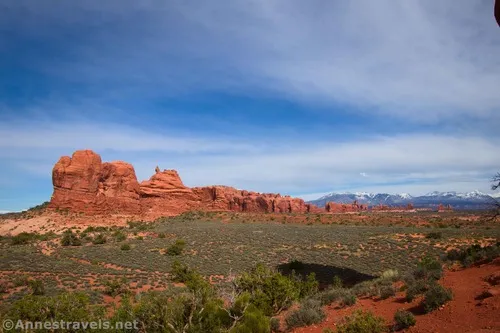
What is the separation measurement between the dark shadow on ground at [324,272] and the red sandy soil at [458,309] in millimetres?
9283

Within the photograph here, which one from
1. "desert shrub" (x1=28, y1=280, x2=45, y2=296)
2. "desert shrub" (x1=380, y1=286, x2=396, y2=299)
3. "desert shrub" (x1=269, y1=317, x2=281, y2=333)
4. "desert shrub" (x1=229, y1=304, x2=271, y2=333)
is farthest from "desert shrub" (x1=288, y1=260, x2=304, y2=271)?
"desert shrub" (x1=28, y1=280, x2=45, y2=296)

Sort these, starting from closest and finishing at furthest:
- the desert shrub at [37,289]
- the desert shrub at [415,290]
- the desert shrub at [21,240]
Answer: the desert shrub at [415,290] < the desert shrub at [37,289] < the desert shrub at [21,240]

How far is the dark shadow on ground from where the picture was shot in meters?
20.9

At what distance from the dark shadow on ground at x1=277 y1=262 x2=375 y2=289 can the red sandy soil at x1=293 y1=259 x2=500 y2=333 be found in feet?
30.5

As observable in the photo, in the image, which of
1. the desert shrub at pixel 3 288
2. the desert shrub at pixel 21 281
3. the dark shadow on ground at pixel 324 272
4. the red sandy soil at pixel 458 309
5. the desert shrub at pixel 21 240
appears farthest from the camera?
the desert shrub at pixel 21 240

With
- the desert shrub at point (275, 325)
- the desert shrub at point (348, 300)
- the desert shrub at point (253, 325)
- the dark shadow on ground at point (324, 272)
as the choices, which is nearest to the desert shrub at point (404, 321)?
the desert shrub at point (348, 300)

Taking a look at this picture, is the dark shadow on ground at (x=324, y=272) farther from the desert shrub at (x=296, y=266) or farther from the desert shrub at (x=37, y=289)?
the desert shrub at (x=37, y=289)

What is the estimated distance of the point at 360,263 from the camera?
24.9m

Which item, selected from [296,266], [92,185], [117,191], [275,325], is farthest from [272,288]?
[117,191]

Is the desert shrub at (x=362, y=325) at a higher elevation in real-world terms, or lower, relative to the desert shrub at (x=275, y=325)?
higher

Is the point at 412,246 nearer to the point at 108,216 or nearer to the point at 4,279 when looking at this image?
the point at 4,279

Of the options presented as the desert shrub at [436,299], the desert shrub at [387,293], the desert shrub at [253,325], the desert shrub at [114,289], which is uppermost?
the desert shrub at [436,299]

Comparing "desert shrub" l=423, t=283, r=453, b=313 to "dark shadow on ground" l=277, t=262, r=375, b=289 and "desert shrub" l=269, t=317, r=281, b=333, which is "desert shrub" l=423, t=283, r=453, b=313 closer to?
"desert shrub" l=269, t=317, r=281, b=333

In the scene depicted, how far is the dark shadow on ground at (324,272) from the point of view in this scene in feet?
68.4
